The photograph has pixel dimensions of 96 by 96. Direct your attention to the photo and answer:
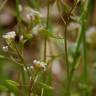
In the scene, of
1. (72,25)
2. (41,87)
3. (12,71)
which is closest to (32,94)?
(41,87)

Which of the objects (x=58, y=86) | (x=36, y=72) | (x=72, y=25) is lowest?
(x=58, y=86)

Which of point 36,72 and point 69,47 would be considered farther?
point 69,47

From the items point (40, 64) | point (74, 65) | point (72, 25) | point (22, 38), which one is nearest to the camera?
point (40, 64)

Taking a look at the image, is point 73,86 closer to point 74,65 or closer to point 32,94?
point 74,65

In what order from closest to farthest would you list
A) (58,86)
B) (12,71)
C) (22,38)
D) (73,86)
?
(22,38)
(73,86)
(58,86)
(12,71)

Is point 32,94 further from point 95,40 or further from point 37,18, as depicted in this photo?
point 95,40

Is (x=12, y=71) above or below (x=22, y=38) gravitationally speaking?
below

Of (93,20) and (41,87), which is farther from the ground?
(93,20)

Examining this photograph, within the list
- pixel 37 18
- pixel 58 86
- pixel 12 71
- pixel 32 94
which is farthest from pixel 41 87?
pixel 12 71

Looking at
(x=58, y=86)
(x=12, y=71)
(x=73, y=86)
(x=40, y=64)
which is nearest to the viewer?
(x=40, y=64)
